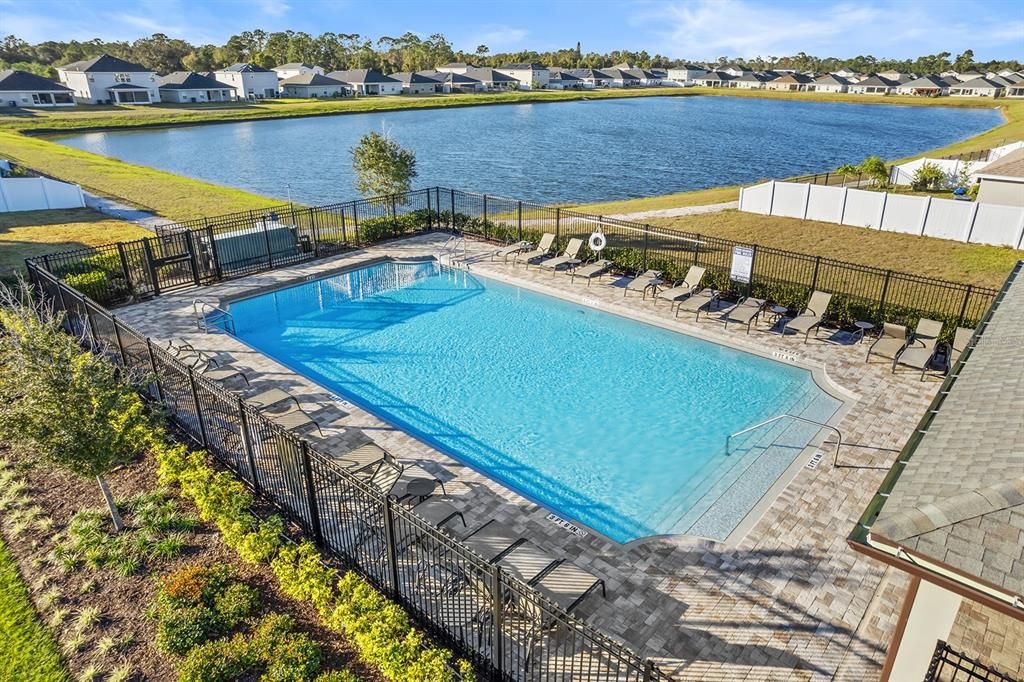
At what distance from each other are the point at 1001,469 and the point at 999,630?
134 inches

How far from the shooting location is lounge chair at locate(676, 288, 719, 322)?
16.2 metres

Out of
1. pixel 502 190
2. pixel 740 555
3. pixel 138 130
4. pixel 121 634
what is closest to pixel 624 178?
pixel 502 190

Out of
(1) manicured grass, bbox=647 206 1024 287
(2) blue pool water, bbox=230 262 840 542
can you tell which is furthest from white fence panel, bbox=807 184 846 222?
(2) blue pool water, bbox=230 262 840 542

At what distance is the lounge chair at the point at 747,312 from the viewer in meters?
15.3

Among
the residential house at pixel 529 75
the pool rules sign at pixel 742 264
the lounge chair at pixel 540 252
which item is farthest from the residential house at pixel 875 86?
the pool rules sign at pixel 742 264

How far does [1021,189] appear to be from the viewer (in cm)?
2509

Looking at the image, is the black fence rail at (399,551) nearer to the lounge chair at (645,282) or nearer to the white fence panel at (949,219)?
the lounge chair at (645,282)

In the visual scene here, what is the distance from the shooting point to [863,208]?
2572cm

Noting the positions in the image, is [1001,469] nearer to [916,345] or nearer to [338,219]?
[916,345]

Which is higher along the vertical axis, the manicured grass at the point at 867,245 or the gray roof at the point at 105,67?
the gray roof at the point at 105,67

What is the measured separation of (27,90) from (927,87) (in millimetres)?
172489

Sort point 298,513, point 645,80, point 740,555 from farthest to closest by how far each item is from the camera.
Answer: point 645,80 < point 298,513 < point 740,555

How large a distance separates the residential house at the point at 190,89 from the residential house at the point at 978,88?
513ft

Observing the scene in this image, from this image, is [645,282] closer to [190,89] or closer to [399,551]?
[399,551]
